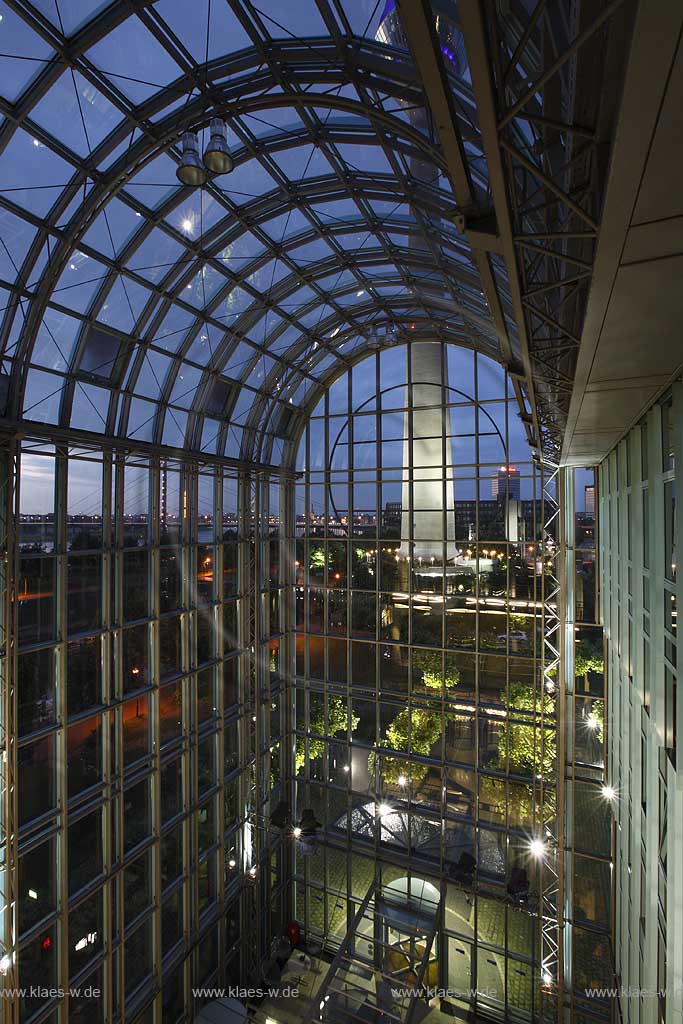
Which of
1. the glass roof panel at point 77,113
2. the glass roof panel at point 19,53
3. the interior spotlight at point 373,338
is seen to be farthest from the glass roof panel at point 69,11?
the interior spotlight at point 373,338

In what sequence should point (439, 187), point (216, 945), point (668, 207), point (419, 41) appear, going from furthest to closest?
point (216, 945) < point (439, 187) < point (668, 207) < point (419, 41)

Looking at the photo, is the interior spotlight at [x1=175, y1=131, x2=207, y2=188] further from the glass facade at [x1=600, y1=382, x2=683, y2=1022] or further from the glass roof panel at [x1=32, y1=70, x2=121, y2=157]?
the glass facade at [x1=600, y1=382, x2=683, y2=1022]

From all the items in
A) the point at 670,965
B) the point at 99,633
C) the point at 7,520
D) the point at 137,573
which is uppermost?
the point at 7,520

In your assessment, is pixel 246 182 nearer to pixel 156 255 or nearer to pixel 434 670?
pixel 156 255

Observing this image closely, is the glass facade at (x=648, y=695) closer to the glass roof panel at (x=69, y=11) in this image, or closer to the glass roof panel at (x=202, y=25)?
the glass roof panel at (x=202, y=25)

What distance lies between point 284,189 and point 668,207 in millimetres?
11621

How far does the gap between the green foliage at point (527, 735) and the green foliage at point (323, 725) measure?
6.23 meters

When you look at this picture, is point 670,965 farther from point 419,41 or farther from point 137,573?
point 137,573

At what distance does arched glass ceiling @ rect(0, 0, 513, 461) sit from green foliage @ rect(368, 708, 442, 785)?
1301 centimetres

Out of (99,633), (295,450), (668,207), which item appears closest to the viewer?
(668,207)

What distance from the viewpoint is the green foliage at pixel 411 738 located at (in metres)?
20.8

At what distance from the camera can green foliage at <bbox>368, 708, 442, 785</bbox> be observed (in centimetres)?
2084

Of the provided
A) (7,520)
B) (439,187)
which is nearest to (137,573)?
(7,520)

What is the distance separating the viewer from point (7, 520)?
1193cm
